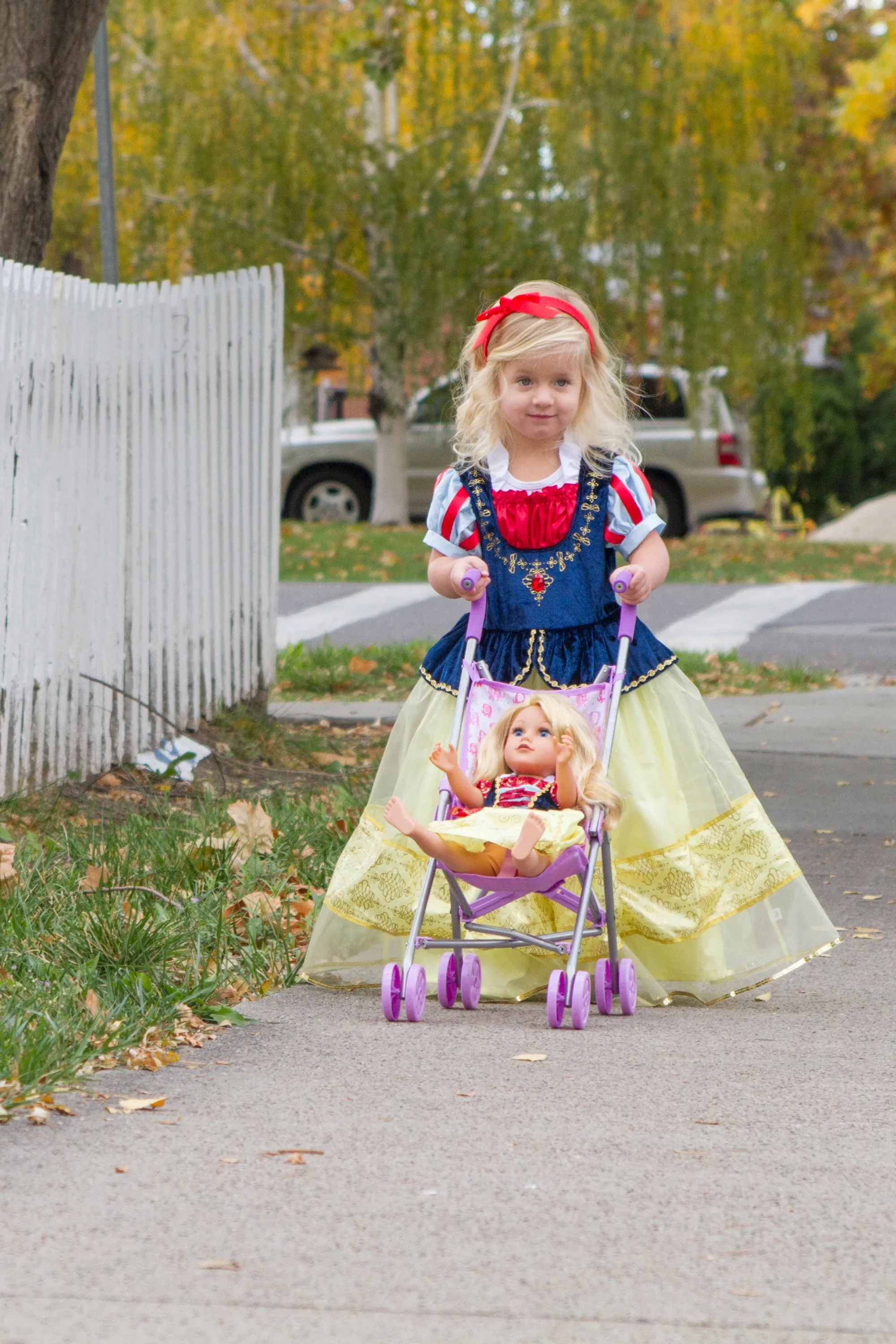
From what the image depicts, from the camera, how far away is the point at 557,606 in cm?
448

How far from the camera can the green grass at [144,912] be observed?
12.7 feet

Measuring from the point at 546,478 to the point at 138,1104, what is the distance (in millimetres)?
1803

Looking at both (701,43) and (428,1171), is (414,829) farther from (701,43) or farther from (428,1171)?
(701,43)

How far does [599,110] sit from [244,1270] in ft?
59.9

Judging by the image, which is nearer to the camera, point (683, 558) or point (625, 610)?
point (625, 610)

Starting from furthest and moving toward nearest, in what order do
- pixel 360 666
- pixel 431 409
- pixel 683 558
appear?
pixel 431 409 → pixel 683 558 → pixel 360 666

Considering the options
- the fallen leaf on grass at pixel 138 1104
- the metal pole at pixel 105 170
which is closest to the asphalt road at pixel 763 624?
the metal pole at pixel 105 170

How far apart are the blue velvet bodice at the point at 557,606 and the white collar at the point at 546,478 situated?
0.02m

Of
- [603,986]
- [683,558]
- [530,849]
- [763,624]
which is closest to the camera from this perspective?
[530,849]

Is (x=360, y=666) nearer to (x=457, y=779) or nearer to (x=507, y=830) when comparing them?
(x=457, y=779)

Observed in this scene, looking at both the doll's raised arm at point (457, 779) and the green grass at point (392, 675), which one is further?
the green grass at point (392, 675)

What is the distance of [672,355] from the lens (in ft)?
67.1

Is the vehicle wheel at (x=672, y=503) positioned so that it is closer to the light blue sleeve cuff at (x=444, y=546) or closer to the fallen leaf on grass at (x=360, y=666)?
the fallen leaf on grass at (x=360, y=666)

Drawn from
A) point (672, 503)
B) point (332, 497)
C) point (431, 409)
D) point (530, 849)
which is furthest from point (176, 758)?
point (332, 497)
